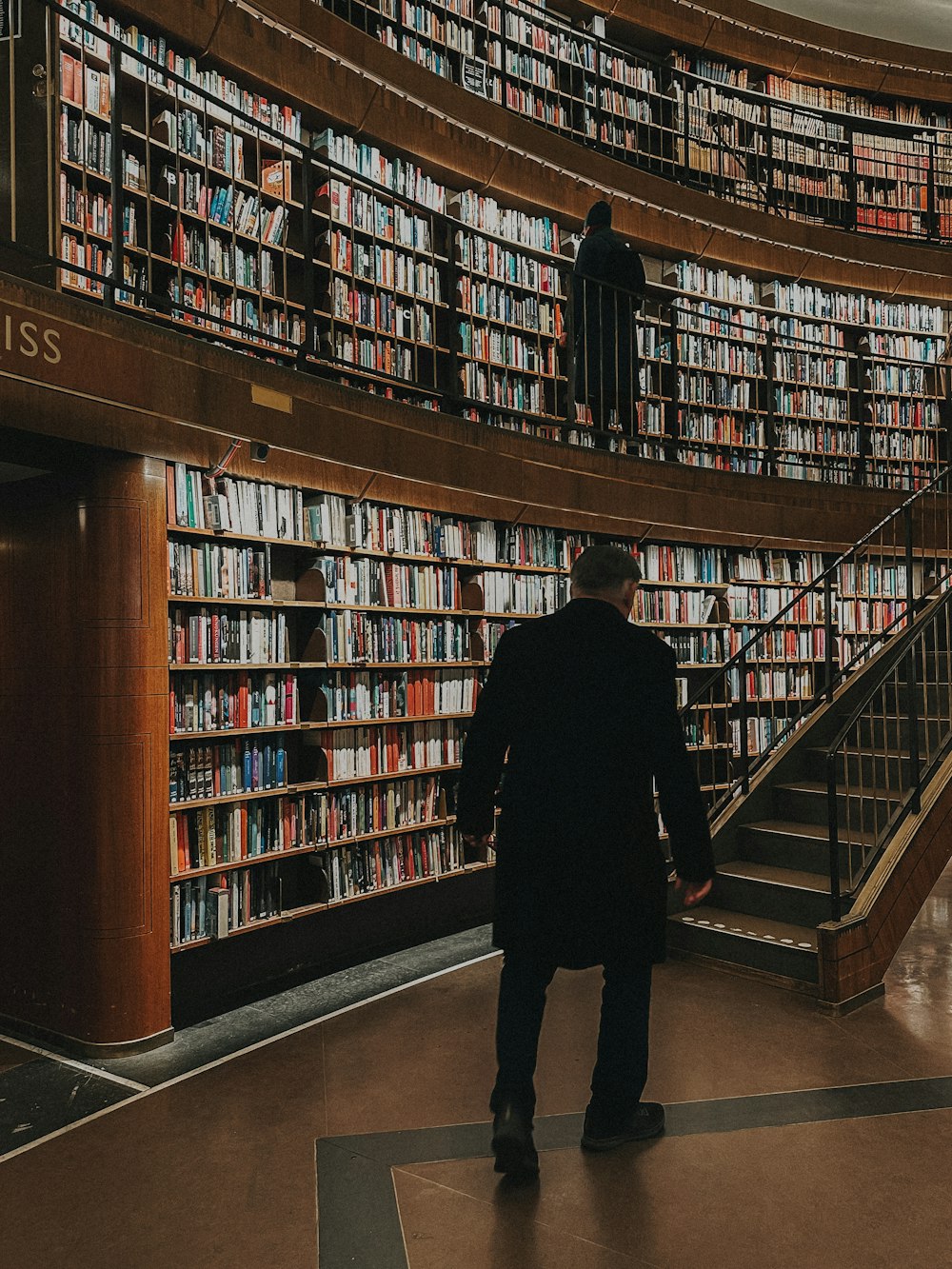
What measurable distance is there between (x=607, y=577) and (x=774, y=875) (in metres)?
2.59

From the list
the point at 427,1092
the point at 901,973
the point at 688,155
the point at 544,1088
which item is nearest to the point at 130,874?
the point at 427,1092

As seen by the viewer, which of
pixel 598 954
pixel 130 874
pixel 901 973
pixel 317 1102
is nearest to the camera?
pixel 598 954

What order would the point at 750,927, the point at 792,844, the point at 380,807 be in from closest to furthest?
the point at 750,927 → the point at 792,844 → the point at 380,807

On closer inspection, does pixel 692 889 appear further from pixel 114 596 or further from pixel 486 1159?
pixel 114 596

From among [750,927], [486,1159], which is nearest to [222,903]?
[486,1159]

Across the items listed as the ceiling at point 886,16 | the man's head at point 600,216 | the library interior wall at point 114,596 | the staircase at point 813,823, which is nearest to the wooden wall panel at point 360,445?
the library interior wall at point 114,596

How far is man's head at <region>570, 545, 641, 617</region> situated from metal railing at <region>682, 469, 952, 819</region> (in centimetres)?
391

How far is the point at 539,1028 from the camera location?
244 cm

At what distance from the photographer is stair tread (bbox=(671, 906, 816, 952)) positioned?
13.4 feet

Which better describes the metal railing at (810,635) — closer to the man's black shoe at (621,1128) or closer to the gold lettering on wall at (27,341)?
the man's black shoe at (621,1128)

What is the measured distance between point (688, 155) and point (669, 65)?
85cm

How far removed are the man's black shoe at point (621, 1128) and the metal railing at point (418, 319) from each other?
2730 mm

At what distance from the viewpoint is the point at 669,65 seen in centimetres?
838

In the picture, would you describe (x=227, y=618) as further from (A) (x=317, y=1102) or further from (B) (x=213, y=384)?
(A) (x=317, y=1102)
